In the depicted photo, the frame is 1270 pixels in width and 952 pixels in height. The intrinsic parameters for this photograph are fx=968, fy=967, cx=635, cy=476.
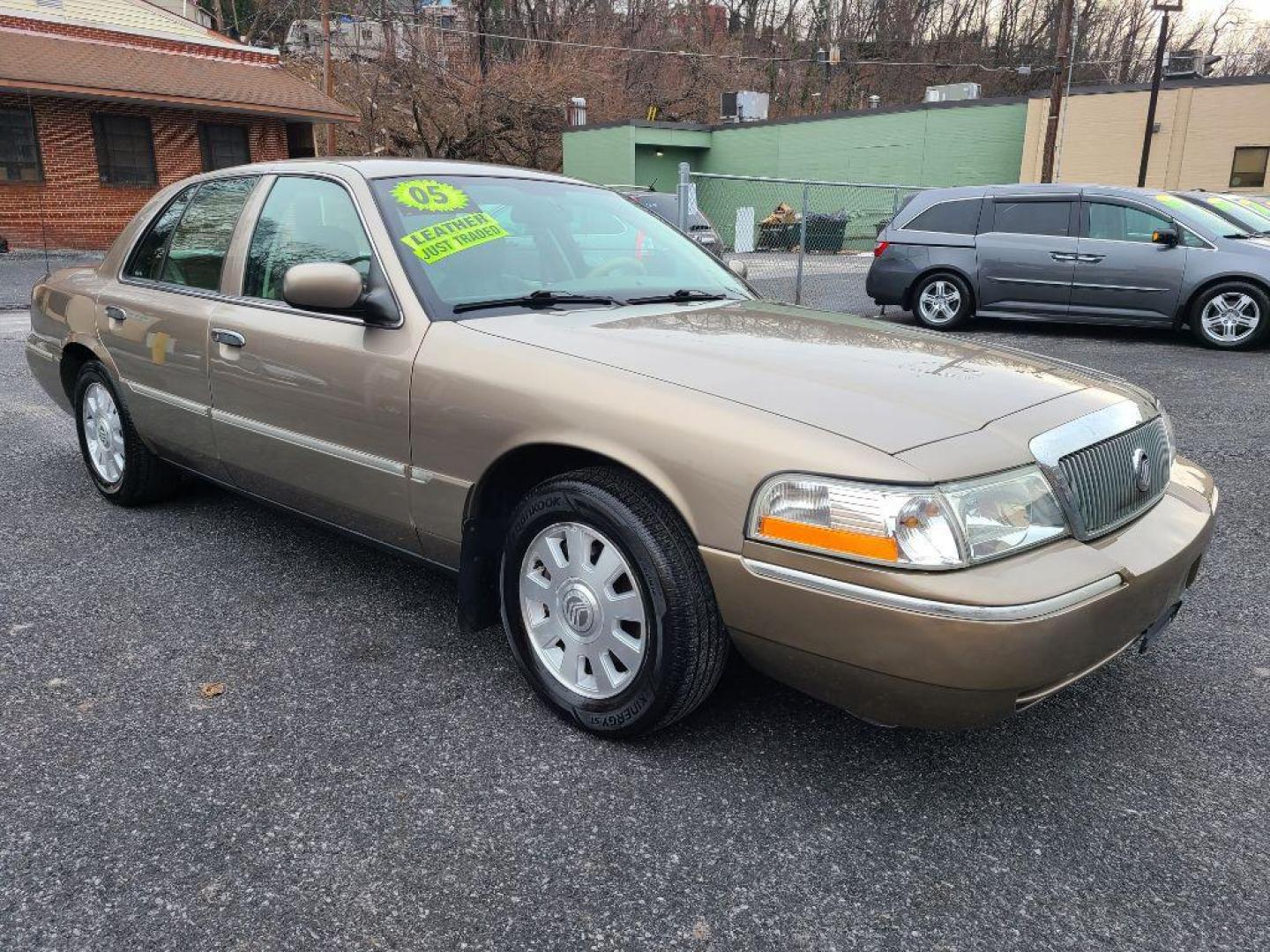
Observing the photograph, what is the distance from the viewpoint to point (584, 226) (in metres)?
3.57

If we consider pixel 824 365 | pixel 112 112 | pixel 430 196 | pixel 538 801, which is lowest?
pixel 538 801

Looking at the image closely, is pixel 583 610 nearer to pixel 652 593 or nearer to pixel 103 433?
pixel 652 593

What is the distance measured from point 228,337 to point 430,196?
3.01 ft

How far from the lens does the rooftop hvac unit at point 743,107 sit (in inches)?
1406

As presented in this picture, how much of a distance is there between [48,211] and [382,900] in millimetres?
22705

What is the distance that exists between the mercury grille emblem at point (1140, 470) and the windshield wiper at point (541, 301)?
160cm

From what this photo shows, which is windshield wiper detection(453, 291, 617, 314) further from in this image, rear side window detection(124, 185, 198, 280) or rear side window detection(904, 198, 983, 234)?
rear side window detection(904, 198, 983, 234)

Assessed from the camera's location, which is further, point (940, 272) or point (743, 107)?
point (743, 107)

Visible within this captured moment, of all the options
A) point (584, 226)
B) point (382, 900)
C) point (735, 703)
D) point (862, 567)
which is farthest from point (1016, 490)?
point (584, 226)

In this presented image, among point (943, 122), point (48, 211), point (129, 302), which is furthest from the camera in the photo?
point (943, 122)

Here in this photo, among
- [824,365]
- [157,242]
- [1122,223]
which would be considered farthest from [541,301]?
[1122,223]

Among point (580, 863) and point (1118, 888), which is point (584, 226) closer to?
point (580, 863)

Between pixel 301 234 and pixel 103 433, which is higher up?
pixel 301 234

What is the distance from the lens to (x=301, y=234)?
342 centimetres
